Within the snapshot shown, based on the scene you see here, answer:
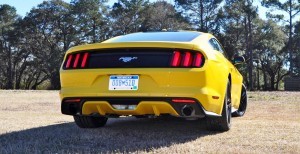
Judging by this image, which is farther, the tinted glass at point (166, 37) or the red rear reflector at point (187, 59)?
the tinted glass at point (166, 37)

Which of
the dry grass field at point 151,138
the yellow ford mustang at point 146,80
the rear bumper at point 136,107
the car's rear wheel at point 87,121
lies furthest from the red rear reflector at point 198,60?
the car's rear wheel at point 87,121

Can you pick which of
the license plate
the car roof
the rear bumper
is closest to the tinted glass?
the car roof

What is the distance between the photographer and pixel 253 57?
53.7 metres

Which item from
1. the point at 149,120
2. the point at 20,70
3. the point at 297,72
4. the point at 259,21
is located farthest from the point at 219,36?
the point at 149,120

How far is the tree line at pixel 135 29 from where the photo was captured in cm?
4995

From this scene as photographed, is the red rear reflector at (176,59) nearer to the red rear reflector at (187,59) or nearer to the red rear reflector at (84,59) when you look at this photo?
the red rear reflector at (187,59)

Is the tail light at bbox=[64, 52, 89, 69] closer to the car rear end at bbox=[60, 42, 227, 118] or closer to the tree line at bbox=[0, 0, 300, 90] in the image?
the car rear end at bbox=[60, 42, 227, 118]

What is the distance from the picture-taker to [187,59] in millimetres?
4555

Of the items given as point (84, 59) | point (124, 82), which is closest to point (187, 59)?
point (124, 82)

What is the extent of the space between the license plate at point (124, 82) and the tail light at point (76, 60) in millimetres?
469

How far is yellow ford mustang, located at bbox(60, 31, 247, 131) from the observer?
448 cm

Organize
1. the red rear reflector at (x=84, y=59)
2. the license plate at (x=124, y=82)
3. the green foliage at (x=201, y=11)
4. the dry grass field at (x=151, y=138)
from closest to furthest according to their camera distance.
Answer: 1. the dry grass field at (x=151, y=138)
2. the license plate at (x=124, y=82)
3. the red rear reflector at (x=84, y=59)
4. the green foliage at (x=201, y=11)

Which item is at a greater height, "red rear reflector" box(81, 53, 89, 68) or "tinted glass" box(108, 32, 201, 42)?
"tinted glass" box(108, 32, 201, 42)

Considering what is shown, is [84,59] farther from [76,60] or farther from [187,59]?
[187,59]
